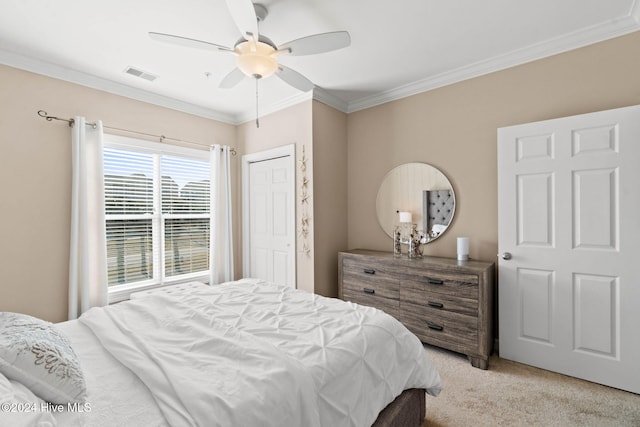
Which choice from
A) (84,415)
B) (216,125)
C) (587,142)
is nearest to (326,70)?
(216,125)

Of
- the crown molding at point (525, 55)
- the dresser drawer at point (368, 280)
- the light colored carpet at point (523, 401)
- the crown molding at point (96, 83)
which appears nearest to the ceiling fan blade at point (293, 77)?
the crown molding at point (525, 55)

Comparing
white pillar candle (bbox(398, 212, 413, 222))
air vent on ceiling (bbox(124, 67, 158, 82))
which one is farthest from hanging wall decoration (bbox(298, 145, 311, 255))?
air vent on ceiling (bbox(124, 67, 158, 82))

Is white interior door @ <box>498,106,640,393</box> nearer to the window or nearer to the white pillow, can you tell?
the white pillow

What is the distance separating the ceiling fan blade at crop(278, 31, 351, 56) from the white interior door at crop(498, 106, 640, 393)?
1.69 metres

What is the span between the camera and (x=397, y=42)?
2.46 metres

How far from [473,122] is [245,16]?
2324 mm

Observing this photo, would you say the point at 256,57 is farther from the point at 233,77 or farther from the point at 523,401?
the point at 523,401

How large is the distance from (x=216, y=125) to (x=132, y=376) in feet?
11.8

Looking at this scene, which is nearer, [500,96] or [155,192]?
[500,96]

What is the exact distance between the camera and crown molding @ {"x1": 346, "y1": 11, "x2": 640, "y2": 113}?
2.21m

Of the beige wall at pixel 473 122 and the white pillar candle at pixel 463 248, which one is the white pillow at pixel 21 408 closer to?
the white pillar candle at pixel 463 248

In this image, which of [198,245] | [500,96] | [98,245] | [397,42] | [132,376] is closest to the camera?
[132,376]

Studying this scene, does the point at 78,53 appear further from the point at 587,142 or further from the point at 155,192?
the point at 587,142

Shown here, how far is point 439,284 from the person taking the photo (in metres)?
2.62
